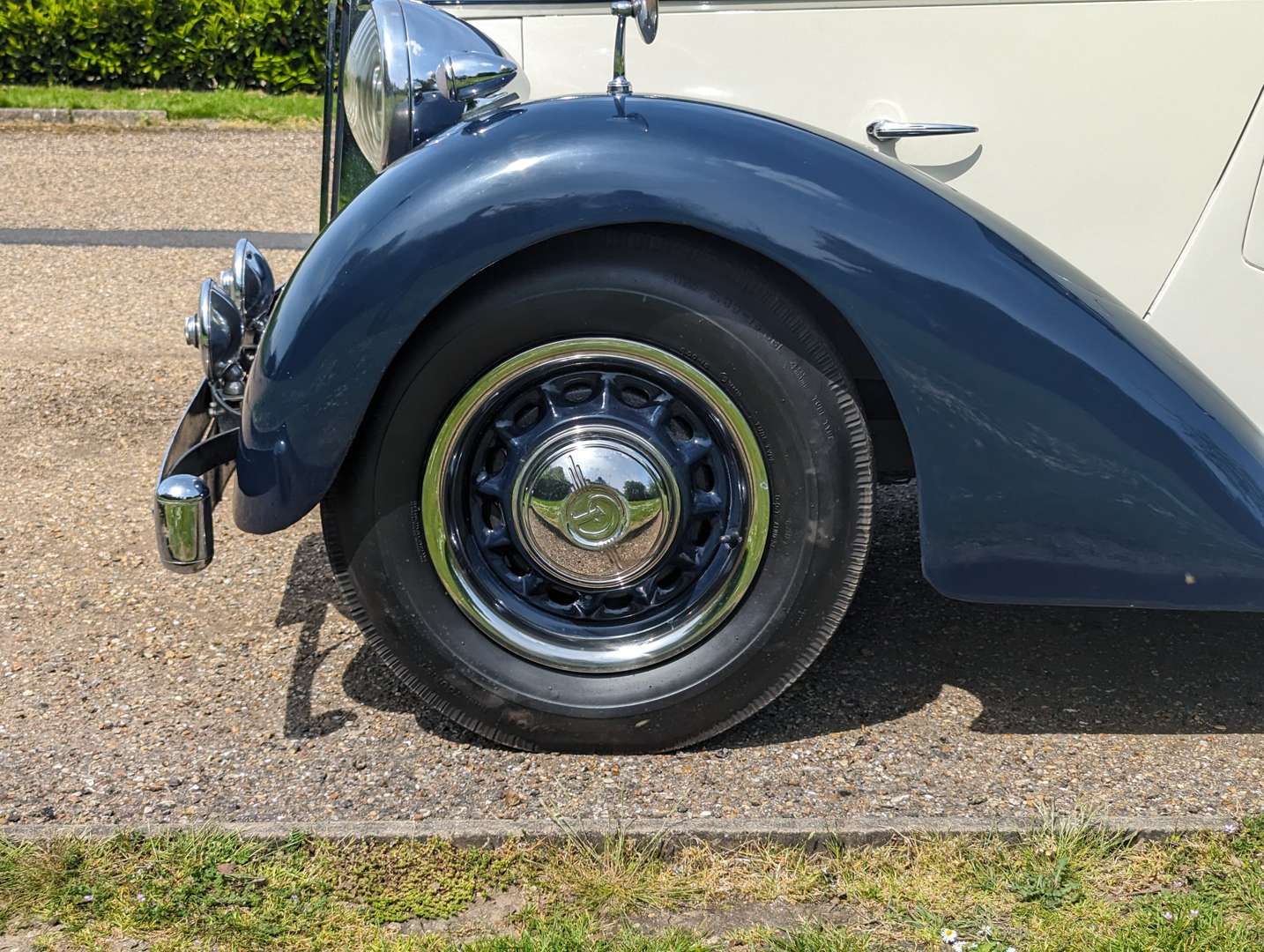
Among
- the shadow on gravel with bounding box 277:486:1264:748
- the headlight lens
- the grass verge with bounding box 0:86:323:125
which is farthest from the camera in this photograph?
the grass verge with bounding box 0:86:323:125

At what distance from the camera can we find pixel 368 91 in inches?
104

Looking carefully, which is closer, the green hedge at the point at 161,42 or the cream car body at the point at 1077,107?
the cream car body at the point at 1077,107

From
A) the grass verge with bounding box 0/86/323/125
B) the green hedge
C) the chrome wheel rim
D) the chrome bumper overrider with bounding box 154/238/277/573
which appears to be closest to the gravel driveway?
the chrome wheel rim

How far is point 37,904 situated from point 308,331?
1005mm

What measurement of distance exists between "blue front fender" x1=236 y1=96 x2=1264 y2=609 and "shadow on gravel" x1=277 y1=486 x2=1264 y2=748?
1.51 ft

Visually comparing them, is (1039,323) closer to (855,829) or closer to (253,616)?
(855,829)

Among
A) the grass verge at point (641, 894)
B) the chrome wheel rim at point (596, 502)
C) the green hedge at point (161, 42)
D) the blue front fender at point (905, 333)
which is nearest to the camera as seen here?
the grass verge at point (641, 894)

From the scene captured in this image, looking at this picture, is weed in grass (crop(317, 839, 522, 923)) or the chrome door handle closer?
weed in grass (crop(317, 839, 522, 923))

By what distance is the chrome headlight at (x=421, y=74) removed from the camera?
2.50 meters

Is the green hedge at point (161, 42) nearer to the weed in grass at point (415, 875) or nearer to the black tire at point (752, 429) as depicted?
the black tire at point (752, 429)

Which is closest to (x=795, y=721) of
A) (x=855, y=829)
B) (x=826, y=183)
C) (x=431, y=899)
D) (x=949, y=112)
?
(x=855, y=829)

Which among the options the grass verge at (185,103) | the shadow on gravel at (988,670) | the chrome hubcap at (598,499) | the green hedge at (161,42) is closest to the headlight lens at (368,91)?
the chrome hubcap at (598,499)

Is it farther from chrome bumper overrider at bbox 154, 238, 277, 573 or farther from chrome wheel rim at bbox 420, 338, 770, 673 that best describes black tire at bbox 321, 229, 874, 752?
chrome bumper overrider at bbox 154, 238, 277, 573

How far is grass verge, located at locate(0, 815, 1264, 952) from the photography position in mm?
2080
